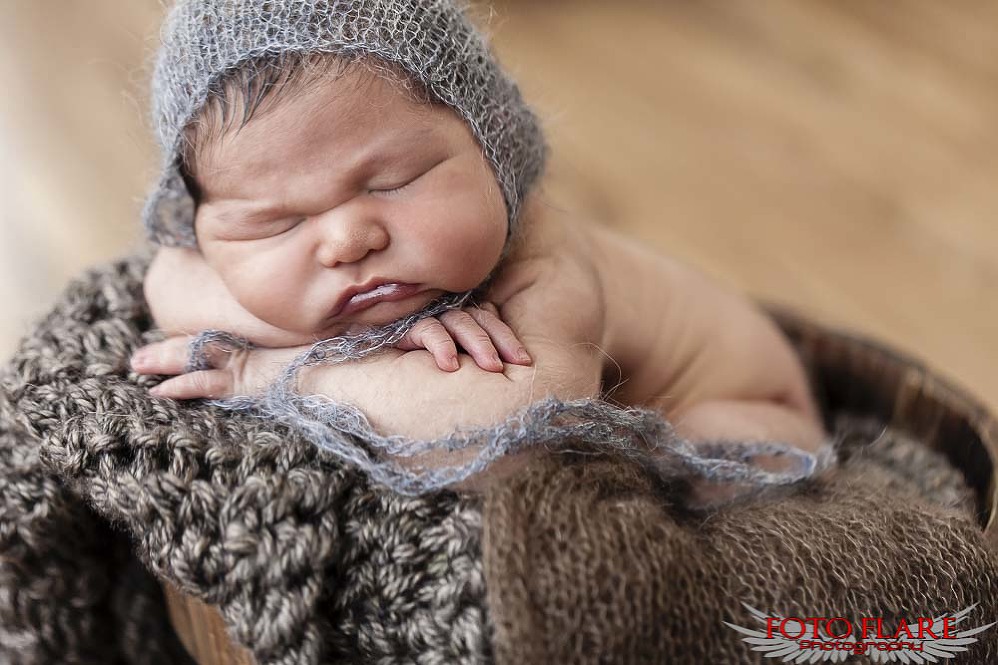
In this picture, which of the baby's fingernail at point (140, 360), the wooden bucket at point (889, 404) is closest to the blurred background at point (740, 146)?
the wooden bucket at point (889, 404)

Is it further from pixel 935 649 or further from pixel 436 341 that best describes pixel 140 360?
pixel 935 649

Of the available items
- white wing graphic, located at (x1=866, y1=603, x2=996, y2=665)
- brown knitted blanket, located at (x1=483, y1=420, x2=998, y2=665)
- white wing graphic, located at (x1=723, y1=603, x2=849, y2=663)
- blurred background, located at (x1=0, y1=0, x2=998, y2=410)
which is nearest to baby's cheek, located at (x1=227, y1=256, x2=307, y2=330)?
brown knitted blanket, located at (x1=483, y1=420, x2=998, y2=665)

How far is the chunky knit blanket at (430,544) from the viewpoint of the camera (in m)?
0.72

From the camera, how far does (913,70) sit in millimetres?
2475

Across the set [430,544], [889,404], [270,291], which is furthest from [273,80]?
[889,404]

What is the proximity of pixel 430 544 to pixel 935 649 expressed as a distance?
1.33 feet

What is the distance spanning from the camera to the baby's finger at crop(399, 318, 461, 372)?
812 millimetres

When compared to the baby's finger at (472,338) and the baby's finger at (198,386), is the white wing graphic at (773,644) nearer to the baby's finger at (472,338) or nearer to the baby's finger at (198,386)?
the baby's finger at (472,338)

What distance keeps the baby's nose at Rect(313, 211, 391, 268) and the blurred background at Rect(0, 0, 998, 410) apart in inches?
32.2

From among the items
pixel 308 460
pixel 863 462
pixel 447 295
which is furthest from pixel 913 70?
pixel 308 460

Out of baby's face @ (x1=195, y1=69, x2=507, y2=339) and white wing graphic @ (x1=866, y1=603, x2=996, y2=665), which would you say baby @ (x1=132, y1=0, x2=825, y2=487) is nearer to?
baby's face @ (x1=195, y1=69, x2=507, y2=339)

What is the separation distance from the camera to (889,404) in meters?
1.28

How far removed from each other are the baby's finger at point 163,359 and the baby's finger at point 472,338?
0.23m

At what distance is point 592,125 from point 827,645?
167 cm
